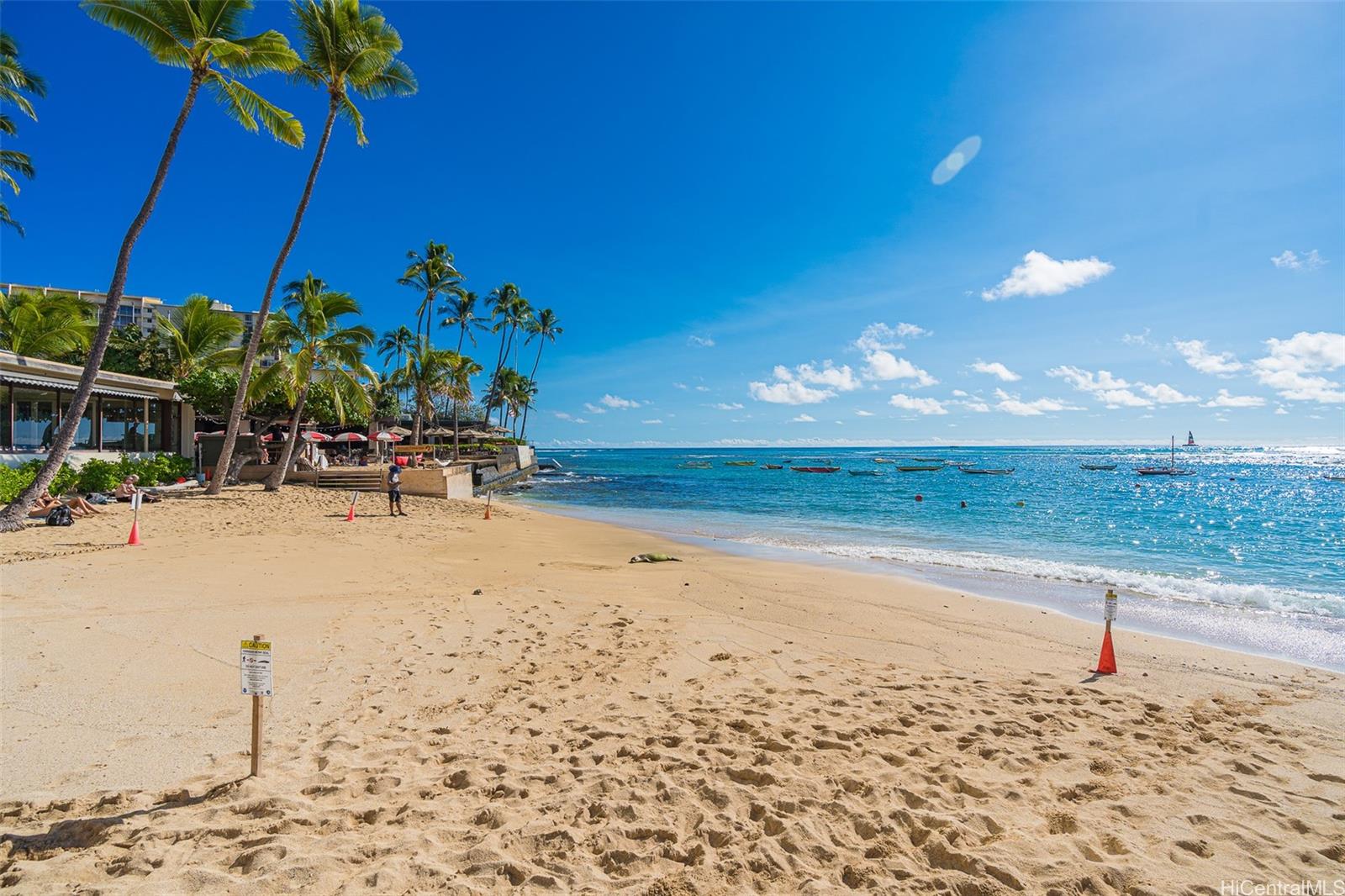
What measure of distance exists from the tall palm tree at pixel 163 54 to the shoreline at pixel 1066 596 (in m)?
15.2

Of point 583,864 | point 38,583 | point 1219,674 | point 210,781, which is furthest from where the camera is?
point 38,583

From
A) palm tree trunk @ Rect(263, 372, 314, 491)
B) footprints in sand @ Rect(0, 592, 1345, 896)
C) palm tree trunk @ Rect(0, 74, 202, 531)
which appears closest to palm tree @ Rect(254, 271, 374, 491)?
palm tree trunk @ Rect(263, 372, 314, 491)

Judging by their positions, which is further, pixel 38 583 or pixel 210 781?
pixel 38 583

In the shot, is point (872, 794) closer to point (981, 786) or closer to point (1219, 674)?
point (981, 786)

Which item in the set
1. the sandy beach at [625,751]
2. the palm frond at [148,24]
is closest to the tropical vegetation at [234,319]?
the palm frond at [148,24]

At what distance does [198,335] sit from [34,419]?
465 inches

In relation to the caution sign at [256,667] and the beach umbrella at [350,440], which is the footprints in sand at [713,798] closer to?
the caution sign at [256,667]

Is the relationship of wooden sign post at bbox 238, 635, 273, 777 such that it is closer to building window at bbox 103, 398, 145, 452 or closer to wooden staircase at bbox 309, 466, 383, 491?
wooden staircase at bbox 309, 466, 383, 491

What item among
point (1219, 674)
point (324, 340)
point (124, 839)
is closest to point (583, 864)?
point (124, 839)

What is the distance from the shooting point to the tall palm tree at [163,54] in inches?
507

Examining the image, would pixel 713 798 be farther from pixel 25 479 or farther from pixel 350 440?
pixel 350 440

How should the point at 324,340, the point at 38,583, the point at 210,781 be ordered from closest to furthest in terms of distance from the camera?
the point at 210,781
the point at 38,583
the point at 324,340

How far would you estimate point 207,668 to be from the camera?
5.77 metres

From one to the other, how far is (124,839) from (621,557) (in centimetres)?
1156
